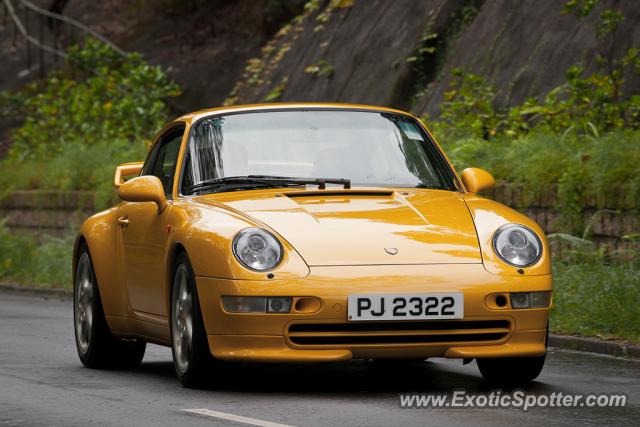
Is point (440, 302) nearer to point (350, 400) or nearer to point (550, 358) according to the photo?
point (350, 400)

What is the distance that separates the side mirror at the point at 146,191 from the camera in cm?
650

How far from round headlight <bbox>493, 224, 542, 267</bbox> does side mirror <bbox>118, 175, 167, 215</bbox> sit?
203cm

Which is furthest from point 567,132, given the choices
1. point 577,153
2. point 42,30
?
point 42,30

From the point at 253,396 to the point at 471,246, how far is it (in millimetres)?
1377

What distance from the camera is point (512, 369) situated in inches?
244

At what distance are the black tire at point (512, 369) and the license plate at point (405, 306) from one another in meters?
0.76

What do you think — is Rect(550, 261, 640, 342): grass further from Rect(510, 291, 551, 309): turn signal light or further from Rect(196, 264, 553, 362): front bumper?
Rect(196, 264, 553, 362): front bumper

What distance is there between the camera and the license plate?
5.45 meters

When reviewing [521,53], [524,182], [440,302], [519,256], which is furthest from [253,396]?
[521,53]

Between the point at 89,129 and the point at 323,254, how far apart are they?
59.9 feet

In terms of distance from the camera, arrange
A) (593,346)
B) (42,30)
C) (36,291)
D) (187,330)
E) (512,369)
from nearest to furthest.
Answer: (187,330), (512,369), (593,346), (36,291), (42,30)

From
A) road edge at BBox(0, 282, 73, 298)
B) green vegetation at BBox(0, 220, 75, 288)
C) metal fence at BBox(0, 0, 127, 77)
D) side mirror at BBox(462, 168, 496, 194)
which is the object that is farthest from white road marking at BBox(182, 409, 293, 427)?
metal fence at BBox(0, 0, 127, 77)

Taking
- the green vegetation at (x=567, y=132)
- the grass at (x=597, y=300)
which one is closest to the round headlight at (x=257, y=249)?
the grass at (x=597, y=300)

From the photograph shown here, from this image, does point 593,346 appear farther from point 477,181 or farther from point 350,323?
point 350,323
